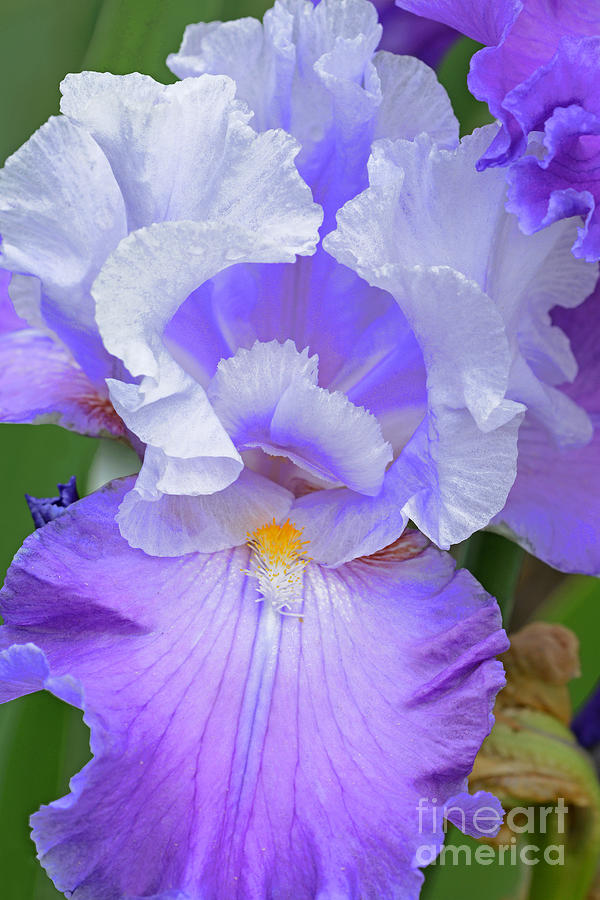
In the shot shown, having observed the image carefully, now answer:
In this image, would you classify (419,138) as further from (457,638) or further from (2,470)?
(2,470)

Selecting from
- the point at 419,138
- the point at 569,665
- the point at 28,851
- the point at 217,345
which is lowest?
the point at 28,851

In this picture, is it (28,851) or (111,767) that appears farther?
(28,851)

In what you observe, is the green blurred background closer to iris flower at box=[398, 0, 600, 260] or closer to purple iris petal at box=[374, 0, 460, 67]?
purple iris petal at box=[374, 0, 460, 67]

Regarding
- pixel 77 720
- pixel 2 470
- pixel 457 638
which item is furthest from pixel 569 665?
pixel 2 470

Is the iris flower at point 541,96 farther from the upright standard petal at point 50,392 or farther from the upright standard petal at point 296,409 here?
the upright standard petal at point 50,392

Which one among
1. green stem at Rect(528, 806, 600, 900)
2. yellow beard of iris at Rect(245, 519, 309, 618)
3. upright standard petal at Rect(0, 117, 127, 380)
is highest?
upright standard petal at Rect(0, 117, 127, 380)

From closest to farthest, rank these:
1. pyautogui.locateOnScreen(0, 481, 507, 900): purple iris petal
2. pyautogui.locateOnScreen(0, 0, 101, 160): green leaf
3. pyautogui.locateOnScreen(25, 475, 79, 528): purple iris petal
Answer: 1. pyautogui.locateOnScreen(0, 481, 507, 900): purple iris petal
2. pyautogui.locateOnScreen(25, 475, 79, 528): purple iris petal
3. pyautogui.locateOnScreen(0, 0, 101, 160): green leaf

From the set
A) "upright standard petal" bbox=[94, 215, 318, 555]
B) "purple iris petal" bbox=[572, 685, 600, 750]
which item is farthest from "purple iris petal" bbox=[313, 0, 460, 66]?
"purple iris petal" bbox=[572, 685, 600, 750]

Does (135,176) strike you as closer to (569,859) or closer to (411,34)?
(411,34)

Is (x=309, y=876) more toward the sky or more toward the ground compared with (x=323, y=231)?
more toward the ground
